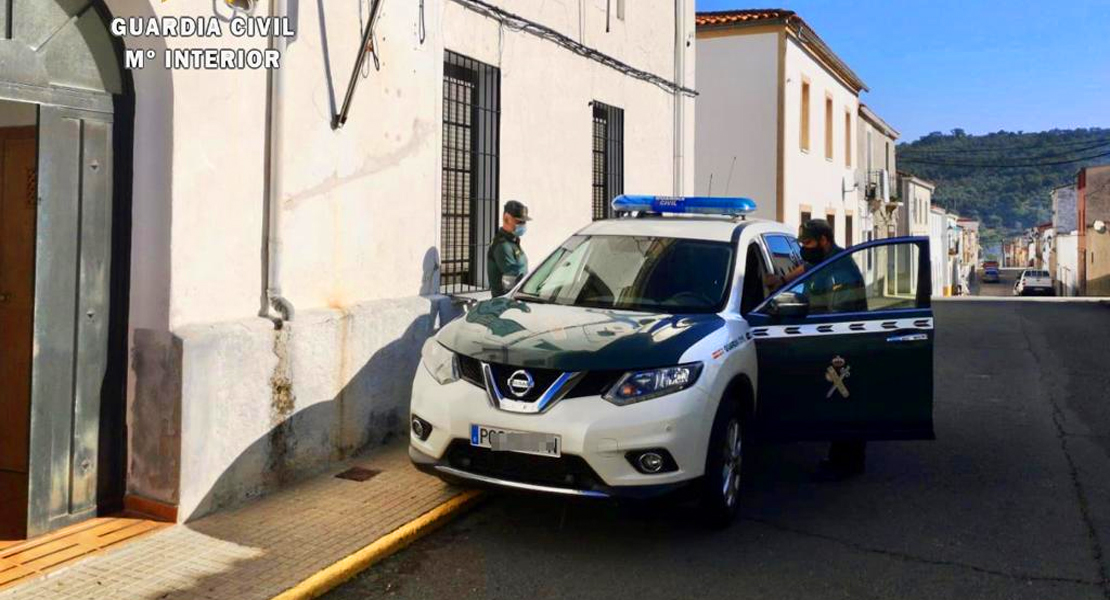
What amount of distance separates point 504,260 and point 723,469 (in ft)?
10.4

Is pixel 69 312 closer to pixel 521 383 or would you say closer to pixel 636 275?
pixel 521 383

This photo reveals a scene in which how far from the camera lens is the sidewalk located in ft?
14.5

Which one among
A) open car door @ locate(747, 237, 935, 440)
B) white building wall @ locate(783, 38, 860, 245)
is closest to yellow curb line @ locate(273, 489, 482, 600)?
open car door @ locate(747, 237, 935, 440)

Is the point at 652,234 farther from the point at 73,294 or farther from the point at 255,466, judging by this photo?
the point at 73,294

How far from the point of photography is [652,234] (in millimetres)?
6785

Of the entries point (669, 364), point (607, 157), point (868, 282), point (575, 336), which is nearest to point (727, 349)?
point (669, 364)

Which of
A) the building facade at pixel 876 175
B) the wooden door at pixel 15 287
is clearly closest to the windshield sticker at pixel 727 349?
the wooden door at pixel 15 287

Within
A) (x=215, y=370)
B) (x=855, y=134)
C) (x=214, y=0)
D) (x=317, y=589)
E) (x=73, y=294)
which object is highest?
(x=855, y=134)

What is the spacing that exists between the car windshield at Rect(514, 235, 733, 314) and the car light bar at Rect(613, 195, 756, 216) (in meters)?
1.02

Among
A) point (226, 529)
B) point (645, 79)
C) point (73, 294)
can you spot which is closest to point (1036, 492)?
point (226, 529)

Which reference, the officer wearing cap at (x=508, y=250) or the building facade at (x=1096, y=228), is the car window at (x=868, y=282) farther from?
the building facade at (x=1096, y=228)

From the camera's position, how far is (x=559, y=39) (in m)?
10.1

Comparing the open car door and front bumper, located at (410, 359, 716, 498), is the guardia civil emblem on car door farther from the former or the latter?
front bumper, located at (410, 359, 716, 498)

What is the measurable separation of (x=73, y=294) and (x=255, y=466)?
1.48 metres
